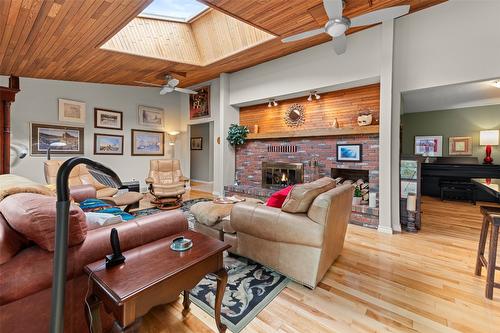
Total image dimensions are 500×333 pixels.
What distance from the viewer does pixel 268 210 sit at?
2.13m

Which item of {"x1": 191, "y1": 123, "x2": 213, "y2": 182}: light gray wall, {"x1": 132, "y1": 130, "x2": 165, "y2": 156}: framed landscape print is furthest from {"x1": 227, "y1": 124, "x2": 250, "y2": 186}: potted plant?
{"x1": 191, "y1": 123, "x2": 213, "y2": 182}: light gray wall

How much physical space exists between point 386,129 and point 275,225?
258 cm

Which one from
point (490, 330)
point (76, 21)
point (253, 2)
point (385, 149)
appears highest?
point (253, 2)

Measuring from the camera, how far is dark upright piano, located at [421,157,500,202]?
5188mm

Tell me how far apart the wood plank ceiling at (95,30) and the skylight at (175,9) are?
2.47 ft

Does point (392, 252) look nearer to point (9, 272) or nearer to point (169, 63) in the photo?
point (9, 272)

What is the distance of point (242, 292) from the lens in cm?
190

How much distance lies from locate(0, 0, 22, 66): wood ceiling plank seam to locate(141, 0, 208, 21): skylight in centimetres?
168

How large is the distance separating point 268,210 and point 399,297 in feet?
4.24

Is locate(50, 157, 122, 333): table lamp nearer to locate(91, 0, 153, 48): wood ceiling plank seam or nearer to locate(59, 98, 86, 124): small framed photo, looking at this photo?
locate(91, 0, 153, 48): wood ceiling plank seam

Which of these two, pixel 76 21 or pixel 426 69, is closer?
pixel 76 21

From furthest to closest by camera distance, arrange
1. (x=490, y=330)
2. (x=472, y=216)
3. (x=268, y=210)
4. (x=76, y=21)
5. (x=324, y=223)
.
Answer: (x=472, y=216), (x=76, y=21), (x=268, y=210), (x=324, y=223), (x=490, y=330)

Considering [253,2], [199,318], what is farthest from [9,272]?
[253,2]

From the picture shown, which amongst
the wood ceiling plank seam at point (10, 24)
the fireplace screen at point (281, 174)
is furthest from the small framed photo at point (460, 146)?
the wood ceiling plank seam at point (10, 24)
